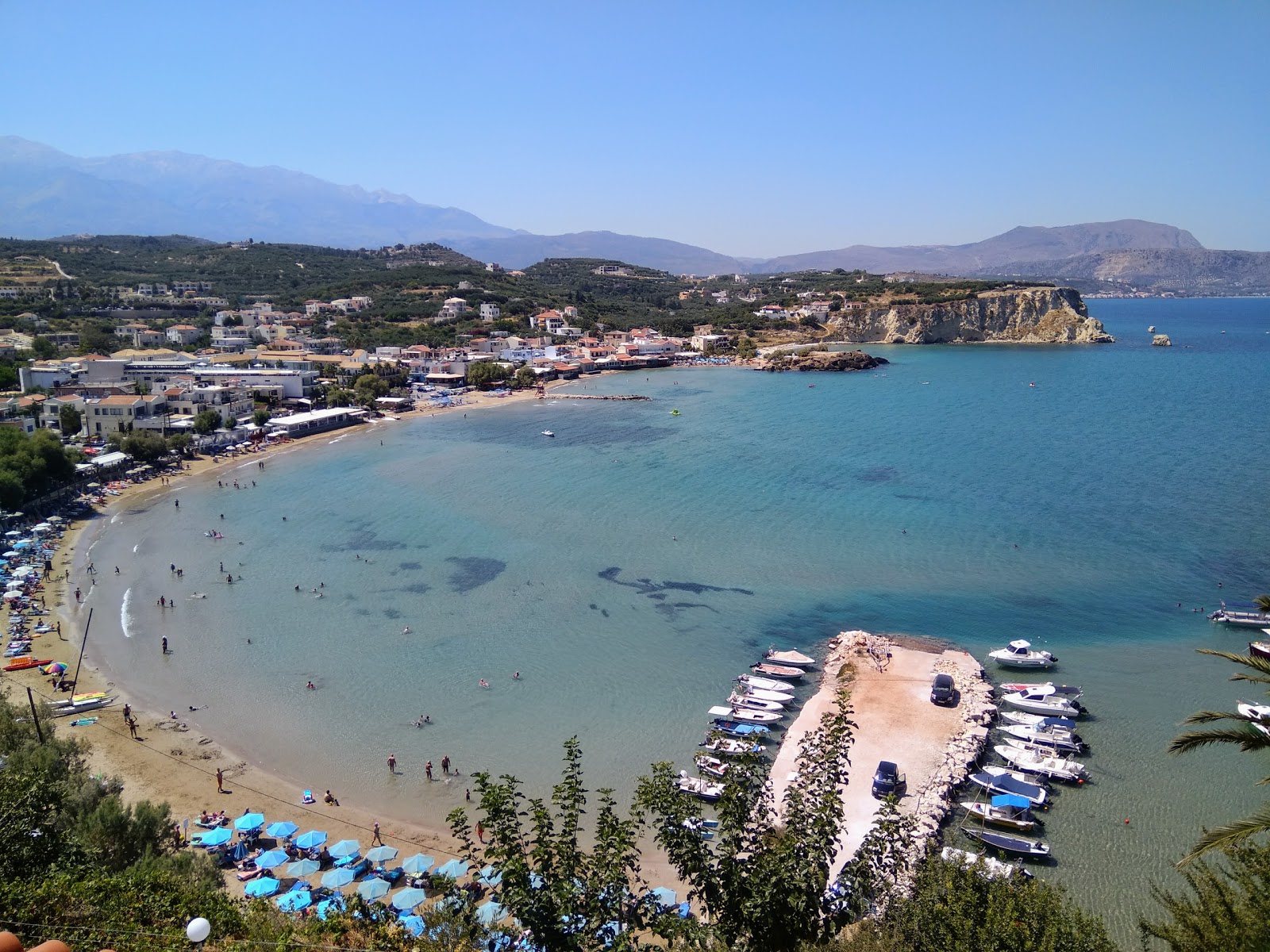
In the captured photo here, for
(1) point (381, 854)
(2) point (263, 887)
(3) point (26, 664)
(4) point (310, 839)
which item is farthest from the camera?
(3) point (26, 664)

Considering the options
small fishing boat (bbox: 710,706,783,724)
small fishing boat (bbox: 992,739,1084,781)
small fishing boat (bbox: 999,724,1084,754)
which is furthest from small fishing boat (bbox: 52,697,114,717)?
small fishing boat (bbox: 999,724,1084,754)

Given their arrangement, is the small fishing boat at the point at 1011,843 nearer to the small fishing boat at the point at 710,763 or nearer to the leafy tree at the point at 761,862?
the small fishing boat at the point at 710,763

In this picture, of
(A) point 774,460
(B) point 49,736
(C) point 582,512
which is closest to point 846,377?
(A) point 774,460

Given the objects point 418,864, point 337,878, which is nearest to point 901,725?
point 418,864

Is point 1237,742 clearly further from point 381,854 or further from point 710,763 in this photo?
point 381,854

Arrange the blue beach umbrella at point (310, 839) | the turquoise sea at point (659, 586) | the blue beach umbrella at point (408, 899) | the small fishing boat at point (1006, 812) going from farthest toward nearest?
1. the turquoise sea at point (659, 586)
2. the small fishing boat at point (1006, 812)
3. the blue beach umbrella at point (310, 839)
4. the blue beach umbrella at point (408, 899)

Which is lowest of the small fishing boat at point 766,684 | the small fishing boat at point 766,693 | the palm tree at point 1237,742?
the small fishing boat at point 766,693

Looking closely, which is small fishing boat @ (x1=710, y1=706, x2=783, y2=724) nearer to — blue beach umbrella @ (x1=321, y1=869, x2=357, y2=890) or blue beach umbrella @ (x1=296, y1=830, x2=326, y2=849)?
blue beach umbrella @ (x1=321, y1=869, x2=357, y2=890)

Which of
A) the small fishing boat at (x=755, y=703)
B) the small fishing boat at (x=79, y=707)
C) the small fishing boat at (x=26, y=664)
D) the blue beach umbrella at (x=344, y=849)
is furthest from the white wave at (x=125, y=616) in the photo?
the small fishing boat at (x=755, y=703)
